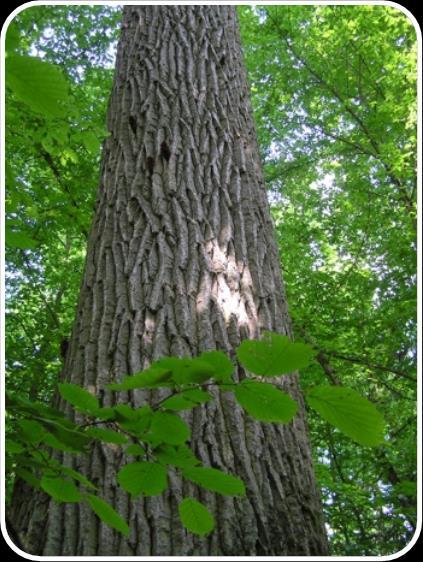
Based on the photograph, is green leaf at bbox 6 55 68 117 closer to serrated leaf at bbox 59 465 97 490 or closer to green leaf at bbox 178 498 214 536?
serrated leaf at bbox 59 465 97 490

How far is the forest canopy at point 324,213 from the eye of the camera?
531cm

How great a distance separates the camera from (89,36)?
801cm

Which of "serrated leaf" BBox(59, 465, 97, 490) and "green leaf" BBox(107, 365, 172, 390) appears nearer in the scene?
"green leaf" BBox(107, 365, 172, 390)

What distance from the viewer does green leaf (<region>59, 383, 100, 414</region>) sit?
0.90 metres

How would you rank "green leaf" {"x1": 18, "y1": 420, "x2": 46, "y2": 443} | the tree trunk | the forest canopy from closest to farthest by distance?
"green leaf" {"x1": 18, "y1": 420, "x2": 46, "y2": 443} < the tree trunk < the forest canopy

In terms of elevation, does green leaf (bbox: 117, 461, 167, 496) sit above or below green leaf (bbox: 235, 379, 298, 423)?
below

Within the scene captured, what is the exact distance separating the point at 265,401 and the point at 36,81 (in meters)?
0.63

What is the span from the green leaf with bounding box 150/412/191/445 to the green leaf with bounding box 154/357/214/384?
91mm

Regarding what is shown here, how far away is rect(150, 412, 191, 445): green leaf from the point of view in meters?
0.85

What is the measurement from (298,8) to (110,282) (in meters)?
8.66

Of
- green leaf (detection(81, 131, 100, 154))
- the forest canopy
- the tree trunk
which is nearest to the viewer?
the tree trunk

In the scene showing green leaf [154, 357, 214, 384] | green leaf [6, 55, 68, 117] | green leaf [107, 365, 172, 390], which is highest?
green leaf [6, 55, 68, 117]

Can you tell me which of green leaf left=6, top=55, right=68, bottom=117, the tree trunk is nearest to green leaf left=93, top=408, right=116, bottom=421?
green leaf left=6, top=55, right=68, bottom=117

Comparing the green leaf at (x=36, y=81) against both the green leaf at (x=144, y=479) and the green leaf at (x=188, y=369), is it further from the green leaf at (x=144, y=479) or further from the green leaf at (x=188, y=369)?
the green leaf at (x=144, y=479)
